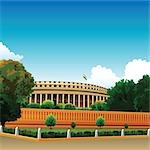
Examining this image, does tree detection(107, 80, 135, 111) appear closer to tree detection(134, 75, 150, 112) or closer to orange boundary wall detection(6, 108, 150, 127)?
tree detection(134, 75, 150, 112)

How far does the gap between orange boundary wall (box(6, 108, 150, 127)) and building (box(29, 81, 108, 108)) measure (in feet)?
5.84

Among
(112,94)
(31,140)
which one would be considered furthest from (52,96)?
(31,140)

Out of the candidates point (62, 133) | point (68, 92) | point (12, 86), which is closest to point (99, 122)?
point (12, 86)

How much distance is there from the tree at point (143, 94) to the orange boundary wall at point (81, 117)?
0.39 meters

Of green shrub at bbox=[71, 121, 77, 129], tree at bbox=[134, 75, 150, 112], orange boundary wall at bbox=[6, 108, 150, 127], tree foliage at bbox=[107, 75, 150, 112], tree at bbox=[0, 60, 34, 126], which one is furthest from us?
tree foliage at bbox=[107, 75, 150, 112]

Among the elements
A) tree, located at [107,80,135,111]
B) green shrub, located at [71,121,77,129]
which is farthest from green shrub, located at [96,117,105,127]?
tree, located at [107,80,135,111]

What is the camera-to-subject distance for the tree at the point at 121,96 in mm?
20984

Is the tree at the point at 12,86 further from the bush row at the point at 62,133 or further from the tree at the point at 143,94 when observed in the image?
the tree at the point at 143,94

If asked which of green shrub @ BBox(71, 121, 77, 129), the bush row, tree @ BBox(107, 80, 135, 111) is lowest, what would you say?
the bush row

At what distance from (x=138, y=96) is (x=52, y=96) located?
5.07 meters

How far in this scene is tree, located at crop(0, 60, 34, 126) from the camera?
56.6 feet

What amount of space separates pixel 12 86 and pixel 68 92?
6539mm

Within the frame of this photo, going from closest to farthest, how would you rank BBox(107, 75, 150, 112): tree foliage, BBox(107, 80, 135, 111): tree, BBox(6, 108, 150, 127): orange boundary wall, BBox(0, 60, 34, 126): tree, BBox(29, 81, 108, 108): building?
BBox(0, 60, 34, 126): tree < BBox(6, 108, 150, 127): orange boundary wall < BBox(107, 75, 150, 112): tree foliage < BBox(107, 80, 135, 111): tree < BBox(29, 81, 108, 108): building

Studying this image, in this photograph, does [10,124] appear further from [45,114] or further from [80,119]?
[80,119]
